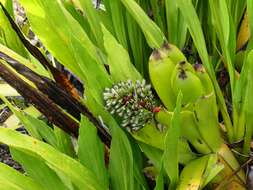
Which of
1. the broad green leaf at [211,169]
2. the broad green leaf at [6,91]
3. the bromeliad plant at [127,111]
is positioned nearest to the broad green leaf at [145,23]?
the bromeliad plant at [127,111]

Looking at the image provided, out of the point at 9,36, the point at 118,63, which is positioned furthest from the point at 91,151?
the point at 9,36

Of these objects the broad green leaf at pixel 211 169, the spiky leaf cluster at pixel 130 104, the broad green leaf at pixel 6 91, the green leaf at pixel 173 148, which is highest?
the broad green leaf at pixel 6 91

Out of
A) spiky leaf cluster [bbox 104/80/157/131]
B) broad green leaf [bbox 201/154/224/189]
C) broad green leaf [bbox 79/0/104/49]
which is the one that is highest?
broad green leaf [bbox 79/0/104/49]

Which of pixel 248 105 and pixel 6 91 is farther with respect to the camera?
pixel 6 91

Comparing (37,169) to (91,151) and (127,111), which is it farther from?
(127,111)

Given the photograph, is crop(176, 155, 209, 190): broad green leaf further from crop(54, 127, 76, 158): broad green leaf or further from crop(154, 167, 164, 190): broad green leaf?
crop(54, 127, 76, 158): broad green leaf

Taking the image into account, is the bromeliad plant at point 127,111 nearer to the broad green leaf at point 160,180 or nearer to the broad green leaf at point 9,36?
the broad green leaf at point 160,180

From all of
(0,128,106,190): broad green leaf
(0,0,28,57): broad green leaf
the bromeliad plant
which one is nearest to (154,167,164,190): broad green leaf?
the bromeliad plant
